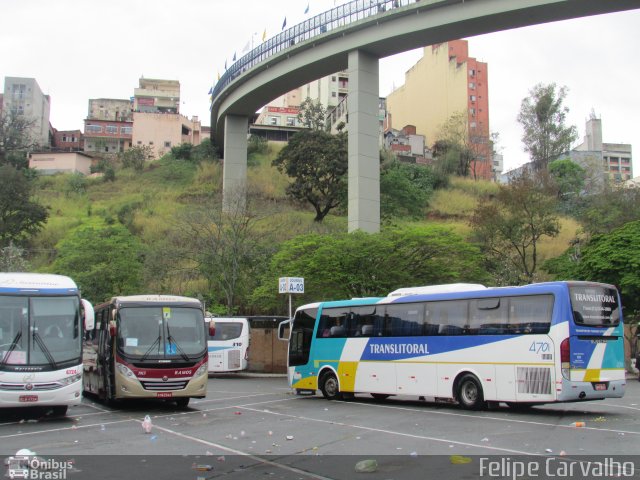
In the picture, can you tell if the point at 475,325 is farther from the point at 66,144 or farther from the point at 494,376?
the point at 66,144

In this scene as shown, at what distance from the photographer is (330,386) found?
19.9 meters

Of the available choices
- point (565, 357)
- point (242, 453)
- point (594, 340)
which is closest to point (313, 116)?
point (594, 340)

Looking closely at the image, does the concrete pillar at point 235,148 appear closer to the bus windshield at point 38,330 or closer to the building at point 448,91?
the bus windshield at point 38,330

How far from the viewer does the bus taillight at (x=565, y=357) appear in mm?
13977

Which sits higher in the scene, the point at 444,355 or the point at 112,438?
the point at 444,355

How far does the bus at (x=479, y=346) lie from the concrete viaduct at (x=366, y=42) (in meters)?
14.6

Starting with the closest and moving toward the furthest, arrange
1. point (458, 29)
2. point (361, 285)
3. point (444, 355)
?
point (444, 355)
point (361, 285)
point (458, 29)

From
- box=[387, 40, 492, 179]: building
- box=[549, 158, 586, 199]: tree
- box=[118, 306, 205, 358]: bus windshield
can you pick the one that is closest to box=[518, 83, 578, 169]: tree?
box=[549, 158, 586, 199]: tree

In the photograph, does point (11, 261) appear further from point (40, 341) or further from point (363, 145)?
point (40, 341)

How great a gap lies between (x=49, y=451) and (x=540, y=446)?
7.52m

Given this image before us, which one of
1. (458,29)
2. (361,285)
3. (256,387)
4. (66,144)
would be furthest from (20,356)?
(66,144)

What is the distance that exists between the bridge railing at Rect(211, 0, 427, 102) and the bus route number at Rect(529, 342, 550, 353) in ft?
72.2

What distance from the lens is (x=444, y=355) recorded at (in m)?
16.5

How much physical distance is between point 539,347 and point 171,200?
54.5m
